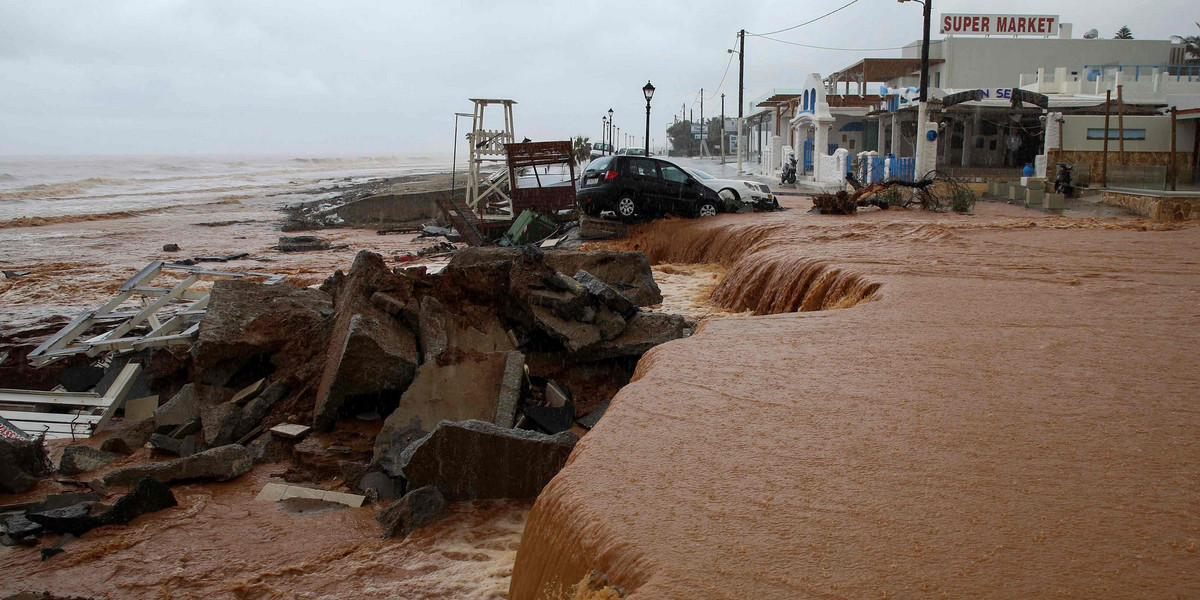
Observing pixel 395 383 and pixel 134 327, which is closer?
pixel 395 383

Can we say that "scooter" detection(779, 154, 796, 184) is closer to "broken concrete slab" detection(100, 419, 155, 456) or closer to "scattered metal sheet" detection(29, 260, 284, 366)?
"scattered metal sheet" detection(29, 260, 284, 366)

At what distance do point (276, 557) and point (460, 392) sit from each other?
2.35 meters

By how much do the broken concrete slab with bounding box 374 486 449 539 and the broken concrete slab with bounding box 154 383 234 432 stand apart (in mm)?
2928

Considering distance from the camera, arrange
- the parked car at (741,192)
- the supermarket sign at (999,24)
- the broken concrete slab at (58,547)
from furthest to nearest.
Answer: the supermarket sign at (999,24), the parked car at (741,192), the broken concrete slab at (58,547)

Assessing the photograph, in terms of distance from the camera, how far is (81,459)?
6.70 m

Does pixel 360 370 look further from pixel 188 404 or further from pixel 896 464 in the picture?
pixel 896 464

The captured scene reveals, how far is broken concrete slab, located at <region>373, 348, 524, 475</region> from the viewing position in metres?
6.85

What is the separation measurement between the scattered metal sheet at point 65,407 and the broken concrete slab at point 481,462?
3.82 m

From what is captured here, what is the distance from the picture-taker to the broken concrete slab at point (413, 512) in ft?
17.5

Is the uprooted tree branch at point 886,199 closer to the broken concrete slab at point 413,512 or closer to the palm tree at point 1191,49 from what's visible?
the broken concrete slab at point 413,512

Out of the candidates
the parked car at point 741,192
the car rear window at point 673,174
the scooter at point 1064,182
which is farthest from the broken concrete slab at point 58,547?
the scooter at point 1064,182

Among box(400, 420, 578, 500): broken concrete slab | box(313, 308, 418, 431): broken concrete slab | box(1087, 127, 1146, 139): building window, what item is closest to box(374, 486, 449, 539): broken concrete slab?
box(400, 420, 578, 500): broken concrete slab

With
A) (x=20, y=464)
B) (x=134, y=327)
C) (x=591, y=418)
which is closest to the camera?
(x=20, y=464)

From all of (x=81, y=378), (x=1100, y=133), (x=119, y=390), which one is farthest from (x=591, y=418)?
(x=1100, y=133)
